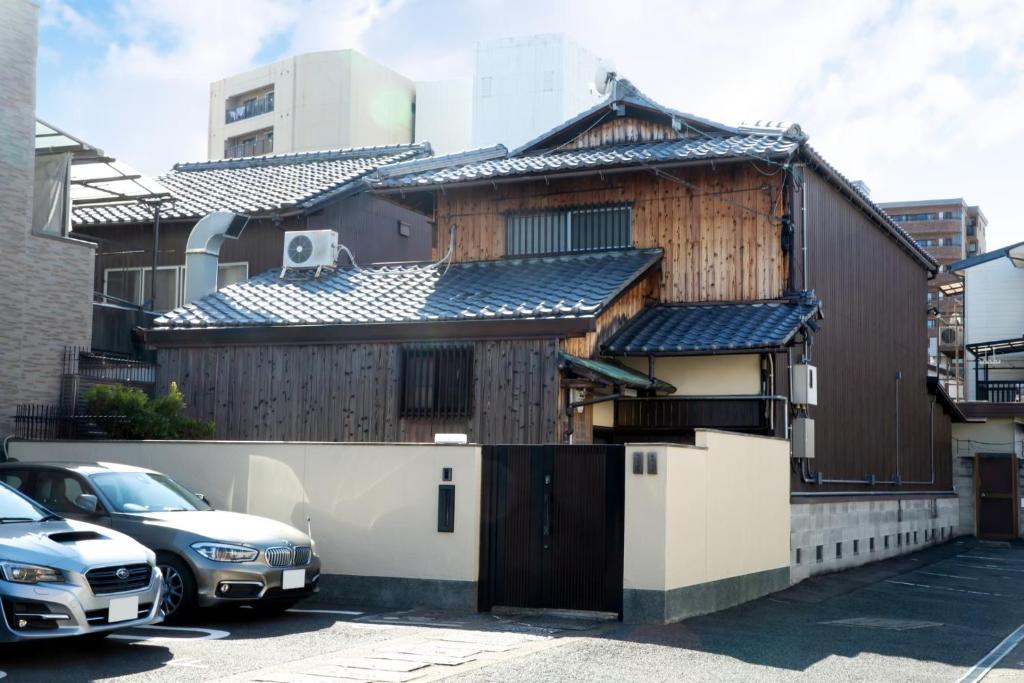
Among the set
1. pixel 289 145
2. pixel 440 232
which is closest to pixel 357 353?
pixel 440 232

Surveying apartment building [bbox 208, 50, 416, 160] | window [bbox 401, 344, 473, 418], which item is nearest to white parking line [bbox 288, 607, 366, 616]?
window [bbox 401, 344, 473, 418]

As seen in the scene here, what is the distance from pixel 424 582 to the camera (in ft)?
41.8

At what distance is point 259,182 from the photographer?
26500 millimetres

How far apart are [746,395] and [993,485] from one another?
17051mm

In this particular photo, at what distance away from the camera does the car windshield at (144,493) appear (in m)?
11.7

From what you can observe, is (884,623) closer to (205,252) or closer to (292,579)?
(292,579)

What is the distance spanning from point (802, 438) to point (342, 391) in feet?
23.3

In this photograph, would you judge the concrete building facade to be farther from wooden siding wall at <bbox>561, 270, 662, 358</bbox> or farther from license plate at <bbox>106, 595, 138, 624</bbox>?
license plate at <bbox>106, 595, 138, 624</bbox>

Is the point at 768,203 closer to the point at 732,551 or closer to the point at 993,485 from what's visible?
the point at 732,551

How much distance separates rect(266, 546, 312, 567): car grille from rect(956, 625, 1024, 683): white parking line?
20.6 ft

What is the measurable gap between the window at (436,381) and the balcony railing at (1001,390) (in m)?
25.3

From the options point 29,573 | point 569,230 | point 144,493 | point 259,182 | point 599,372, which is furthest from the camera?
point 259,182

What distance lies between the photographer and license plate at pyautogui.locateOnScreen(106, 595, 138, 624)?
9312mm

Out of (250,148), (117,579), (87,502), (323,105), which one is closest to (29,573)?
(117,579)
